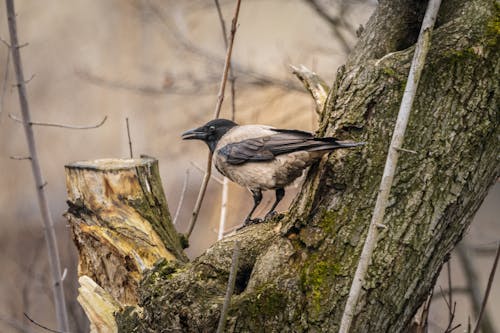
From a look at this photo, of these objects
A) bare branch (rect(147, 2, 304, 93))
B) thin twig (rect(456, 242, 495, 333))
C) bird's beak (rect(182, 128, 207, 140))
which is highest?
bare branch (rect(147, 2, 304, 93))

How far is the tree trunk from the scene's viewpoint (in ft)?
8.05

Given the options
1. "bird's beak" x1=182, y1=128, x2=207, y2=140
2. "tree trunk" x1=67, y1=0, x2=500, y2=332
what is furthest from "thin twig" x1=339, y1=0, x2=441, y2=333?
"bird's beak" x1=182, y1=128, x2=207, y2=140

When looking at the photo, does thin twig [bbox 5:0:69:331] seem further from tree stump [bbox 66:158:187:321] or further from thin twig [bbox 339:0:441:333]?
thin twig [bbox 339:0:441:333]

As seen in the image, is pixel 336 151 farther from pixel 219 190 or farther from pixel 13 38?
pixel 219 190

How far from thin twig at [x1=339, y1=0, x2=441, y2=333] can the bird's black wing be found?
88 cm

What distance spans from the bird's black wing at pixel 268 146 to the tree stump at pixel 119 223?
50 centimetres

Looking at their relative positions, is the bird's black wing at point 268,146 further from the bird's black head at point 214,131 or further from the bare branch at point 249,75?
the bare branch at point 249,75

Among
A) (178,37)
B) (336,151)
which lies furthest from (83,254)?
(178,37)

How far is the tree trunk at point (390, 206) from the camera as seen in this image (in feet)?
8.05

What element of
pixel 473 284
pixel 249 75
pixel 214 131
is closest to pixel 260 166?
pixel 214 131

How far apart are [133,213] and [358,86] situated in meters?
1.56

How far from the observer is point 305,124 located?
683 centimetres

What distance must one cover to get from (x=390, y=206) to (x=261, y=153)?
1.19m

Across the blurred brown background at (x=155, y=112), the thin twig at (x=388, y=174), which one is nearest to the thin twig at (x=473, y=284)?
the blurred brown background at (x=155, y=112)
